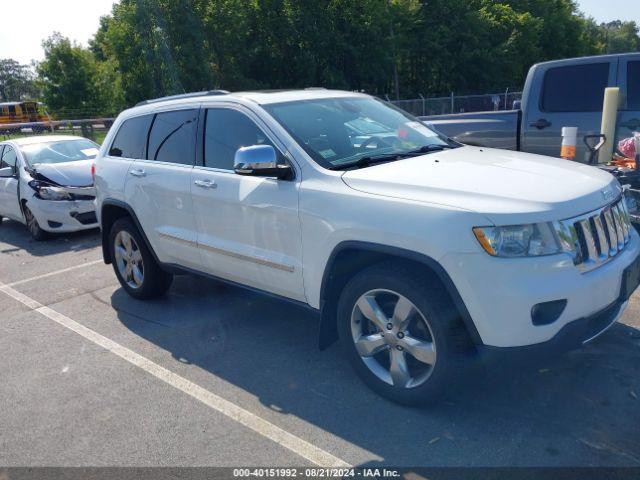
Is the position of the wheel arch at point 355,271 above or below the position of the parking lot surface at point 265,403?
above

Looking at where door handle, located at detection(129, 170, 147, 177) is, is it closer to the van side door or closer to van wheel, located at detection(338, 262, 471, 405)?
van wheel, located at detection(338, 262, 471, 405)

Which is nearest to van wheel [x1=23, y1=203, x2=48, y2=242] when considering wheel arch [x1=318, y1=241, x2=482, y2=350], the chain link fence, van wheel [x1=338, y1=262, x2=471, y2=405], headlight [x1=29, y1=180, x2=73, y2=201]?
headlight [x1=29, y1=180, x2=73, y2=201]

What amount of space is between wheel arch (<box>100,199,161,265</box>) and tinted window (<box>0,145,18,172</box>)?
4905mm

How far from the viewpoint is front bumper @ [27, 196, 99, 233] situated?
350 inches

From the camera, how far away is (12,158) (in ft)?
32.7

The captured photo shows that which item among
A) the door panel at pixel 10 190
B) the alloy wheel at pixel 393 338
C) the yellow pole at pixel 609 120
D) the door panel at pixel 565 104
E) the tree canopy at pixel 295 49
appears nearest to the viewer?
the alloy wheel at pixel 393 338

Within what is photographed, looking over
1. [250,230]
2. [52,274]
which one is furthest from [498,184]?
[52,274]

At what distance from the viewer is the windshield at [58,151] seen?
9.77 meters

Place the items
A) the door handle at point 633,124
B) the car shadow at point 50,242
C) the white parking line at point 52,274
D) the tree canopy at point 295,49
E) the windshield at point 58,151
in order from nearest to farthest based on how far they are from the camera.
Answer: the door handle at point 633,124 → the white parking line at point 52,274 → the car shadow at point 50,242 → the windshield at point 58,151 → the tree canopy at point 295,49

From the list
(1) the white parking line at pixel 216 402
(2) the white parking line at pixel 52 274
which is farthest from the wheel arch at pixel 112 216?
(2) the white parking line at pixel 52 274

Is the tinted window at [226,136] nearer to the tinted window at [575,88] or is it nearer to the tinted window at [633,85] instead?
the tinted window at [575,88]

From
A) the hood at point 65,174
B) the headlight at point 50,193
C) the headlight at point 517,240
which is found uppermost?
the headlight at point 517,240

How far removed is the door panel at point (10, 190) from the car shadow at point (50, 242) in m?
0.33

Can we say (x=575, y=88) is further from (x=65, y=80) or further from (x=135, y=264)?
(x=65, y=80)
